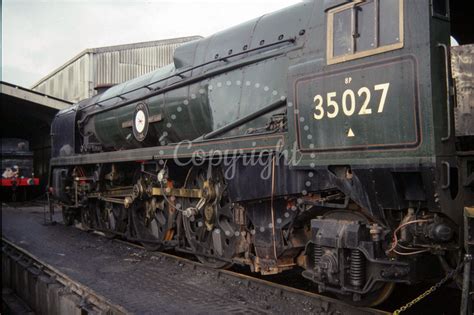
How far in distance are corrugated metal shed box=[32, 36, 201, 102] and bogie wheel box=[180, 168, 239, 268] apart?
21496 mm

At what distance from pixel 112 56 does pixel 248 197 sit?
24.3 metres

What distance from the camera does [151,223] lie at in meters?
8.95

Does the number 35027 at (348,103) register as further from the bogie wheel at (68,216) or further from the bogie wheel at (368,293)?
the bogie wheel at (68,216)

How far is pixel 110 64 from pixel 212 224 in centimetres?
2300

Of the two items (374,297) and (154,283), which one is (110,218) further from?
(374,297)

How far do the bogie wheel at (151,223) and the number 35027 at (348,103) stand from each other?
4.25 m

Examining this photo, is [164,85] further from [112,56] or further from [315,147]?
[112,56]

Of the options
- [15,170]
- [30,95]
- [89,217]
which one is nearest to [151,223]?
[89,217]

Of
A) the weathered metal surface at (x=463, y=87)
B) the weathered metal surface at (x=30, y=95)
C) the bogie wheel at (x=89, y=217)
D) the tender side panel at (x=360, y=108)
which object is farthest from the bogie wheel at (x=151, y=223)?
the weathered metal surface at (x=30, y=95)

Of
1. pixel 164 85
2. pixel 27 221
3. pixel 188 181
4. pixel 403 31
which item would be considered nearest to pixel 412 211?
pixel 403 31

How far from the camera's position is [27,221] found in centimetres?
1517

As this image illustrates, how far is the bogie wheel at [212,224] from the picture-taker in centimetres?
681

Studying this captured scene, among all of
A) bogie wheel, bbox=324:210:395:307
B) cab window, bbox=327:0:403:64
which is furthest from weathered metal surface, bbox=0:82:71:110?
bogie wheel, bbox=324:210:395:307

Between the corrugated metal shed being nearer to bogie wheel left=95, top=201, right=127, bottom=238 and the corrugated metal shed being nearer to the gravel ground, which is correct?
bogie wheel left=95, top=201, right=127, bottom=238
